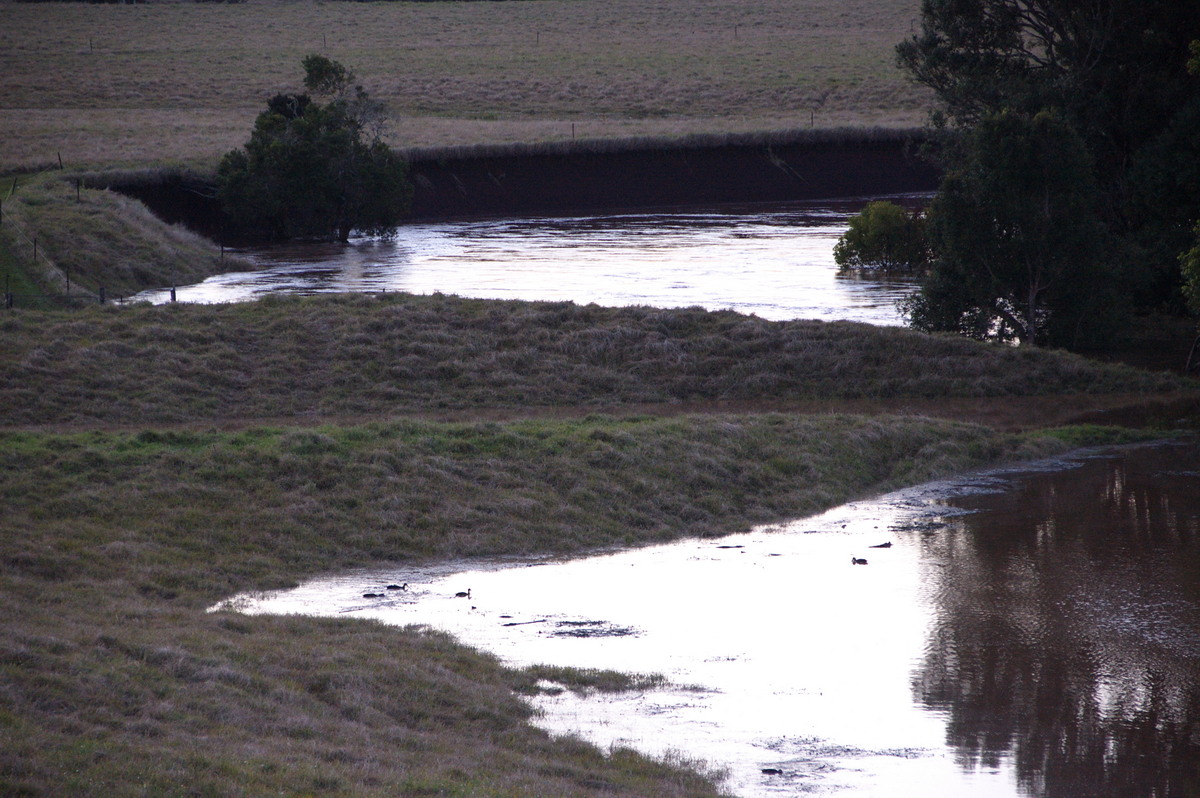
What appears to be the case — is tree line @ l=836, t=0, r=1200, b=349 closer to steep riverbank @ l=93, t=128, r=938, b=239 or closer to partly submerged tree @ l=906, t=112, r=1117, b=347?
partly submerged tree @ l=906, t=112, r=1117, b=347

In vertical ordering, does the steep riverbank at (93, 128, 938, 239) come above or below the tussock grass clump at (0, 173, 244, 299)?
above

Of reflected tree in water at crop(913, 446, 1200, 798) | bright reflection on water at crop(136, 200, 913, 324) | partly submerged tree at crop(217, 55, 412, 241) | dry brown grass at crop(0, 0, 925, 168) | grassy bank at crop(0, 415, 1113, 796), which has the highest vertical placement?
dry brown grass at crop(0, 0, 925, 168)

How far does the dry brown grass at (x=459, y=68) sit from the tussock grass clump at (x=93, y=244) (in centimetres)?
1179

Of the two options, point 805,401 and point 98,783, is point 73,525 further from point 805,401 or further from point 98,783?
point 805,401

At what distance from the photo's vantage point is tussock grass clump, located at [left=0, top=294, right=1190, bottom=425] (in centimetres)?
2544

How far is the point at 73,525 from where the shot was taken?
1609 cm

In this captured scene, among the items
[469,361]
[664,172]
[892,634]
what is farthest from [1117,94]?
[664,172]

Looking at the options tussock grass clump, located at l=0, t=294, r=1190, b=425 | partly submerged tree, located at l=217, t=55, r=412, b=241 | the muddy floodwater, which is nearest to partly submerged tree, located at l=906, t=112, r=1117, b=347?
tussock grass clump, located at l=0, t=294, r=1190, b=425

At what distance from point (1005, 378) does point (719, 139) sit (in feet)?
144

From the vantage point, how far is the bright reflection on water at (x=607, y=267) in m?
37.4

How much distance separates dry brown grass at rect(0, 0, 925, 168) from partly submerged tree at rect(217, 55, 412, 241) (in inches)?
300

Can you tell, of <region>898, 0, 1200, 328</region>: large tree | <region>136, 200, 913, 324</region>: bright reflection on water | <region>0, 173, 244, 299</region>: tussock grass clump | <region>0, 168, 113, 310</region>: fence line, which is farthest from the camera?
<region>136, 200, 913, 324</region>: bright reflection on water

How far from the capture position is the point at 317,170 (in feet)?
166

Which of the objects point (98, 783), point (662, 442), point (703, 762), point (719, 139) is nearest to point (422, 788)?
point (98, 783)
